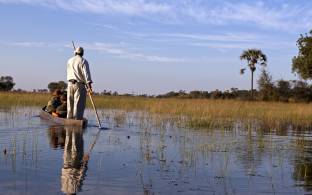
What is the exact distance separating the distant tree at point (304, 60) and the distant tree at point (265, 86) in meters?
10.8

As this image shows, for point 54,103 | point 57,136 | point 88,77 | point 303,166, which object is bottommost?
point 303,166

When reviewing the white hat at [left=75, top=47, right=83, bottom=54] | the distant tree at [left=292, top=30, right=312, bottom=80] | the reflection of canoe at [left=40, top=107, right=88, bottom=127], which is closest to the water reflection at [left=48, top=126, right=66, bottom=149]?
the reflection of canoe at [left=40, top=107, right=88, bottom=127]

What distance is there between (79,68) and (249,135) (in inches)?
230

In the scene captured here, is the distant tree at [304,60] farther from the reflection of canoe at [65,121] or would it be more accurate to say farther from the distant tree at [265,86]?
the reflection of canoe at [65,121]

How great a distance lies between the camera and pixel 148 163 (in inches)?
410

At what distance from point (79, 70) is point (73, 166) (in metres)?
8.53

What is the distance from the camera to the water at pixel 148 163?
8.16m

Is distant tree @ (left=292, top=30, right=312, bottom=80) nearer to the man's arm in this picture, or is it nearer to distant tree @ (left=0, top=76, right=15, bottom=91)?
the man's arm

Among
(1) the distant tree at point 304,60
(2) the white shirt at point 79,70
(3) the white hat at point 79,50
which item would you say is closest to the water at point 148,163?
(2) the white shirt at point 79,70

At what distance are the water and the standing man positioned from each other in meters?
1.67

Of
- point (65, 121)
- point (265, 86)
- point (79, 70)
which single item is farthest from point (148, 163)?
point (265, 86)

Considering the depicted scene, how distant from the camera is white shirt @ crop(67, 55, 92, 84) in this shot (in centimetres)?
1747

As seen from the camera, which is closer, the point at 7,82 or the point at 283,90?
the point at 283,90

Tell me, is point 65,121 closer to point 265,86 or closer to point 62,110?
point 62,110
